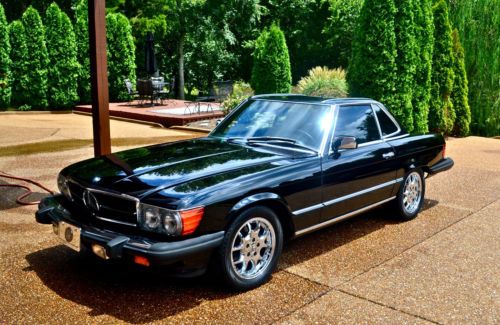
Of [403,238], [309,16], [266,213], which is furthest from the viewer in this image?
[309,16]

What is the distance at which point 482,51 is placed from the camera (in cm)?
1494

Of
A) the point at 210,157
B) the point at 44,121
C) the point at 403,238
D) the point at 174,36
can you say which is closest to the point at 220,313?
the point at 210,157

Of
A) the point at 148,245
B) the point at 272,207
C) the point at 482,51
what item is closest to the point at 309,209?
the point at 272,207

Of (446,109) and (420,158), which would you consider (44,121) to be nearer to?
(446,109)

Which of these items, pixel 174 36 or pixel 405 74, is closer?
pixel 405 74

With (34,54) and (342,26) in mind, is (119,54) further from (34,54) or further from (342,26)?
(342,26)

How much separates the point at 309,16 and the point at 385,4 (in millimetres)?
20251

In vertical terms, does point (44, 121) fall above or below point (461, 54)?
below

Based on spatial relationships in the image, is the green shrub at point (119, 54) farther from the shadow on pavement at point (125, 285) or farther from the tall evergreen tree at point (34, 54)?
the shadow on pavement at point (125, 285)

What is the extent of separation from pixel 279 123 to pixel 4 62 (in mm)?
15644

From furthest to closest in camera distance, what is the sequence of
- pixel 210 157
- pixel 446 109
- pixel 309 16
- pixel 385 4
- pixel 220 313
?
1. pixel 309 16
2. pixel 446 109
3. pixel 385 4
4. pixel 210 157
5. pixel 220 313

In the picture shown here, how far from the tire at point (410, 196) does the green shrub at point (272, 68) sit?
9436 millimetres

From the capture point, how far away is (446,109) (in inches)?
528

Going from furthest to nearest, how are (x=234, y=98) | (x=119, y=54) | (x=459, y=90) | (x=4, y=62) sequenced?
(x=119, y=54) < (x=4, y=62) < (x=234, y=98) < (x=459, y=90)
